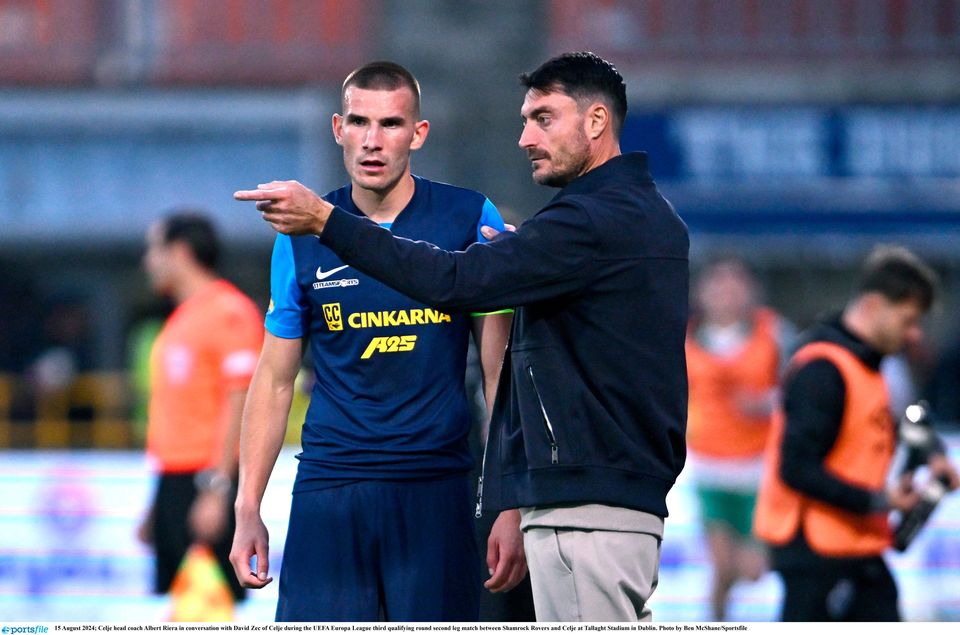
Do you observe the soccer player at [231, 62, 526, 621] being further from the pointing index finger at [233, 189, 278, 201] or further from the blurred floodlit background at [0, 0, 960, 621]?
the blurred floodlit background at [0, 0, 960, 621]

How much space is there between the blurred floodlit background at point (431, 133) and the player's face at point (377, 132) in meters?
12.3

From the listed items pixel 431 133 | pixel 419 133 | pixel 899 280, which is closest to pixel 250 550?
pixel 419 133

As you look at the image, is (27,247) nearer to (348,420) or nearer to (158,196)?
(158,196)

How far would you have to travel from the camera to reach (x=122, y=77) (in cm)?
2039

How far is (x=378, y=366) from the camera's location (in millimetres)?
3943

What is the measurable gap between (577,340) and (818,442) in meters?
1.92

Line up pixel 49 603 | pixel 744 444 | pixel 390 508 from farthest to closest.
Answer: pixel 49 603, pixel 744 444, pixel 390 508

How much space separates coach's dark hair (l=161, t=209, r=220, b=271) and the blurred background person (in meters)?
2.71

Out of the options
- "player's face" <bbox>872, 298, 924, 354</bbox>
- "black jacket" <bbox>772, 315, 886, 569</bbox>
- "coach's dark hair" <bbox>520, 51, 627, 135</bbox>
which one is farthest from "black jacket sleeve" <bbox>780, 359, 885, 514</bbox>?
"coach's dark hair" <bbox>520, 51, 627, 135</bbox>

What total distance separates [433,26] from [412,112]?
15246 mm

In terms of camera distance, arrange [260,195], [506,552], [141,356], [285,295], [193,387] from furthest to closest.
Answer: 1. [141,356]
2. [193,387]
3. [285,295]
4. [506,552]
5. [260,195]

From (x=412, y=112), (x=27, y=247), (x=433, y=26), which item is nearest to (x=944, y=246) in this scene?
(x=433, y=26)

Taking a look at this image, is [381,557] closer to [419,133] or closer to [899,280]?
[419,133]

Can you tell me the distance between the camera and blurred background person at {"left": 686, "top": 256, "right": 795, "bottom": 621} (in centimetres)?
812
